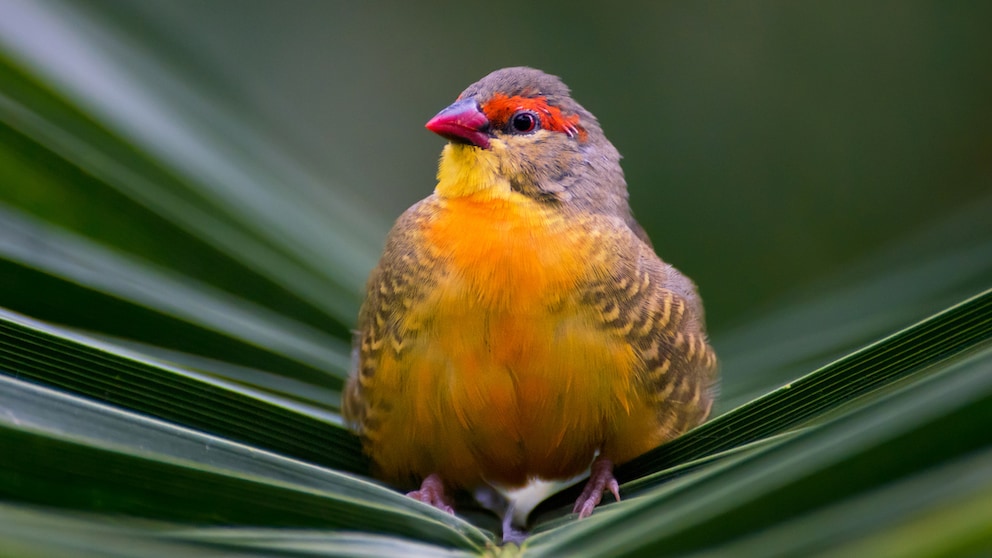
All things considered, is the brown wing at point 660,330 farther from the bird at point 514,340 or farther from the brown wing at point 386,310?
the brown wing at point 386,310

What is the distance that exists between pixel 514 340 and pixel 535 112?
91 cm

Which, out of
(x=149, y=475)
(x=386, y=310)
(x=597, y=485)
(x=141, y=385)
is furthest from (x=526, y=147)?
(x=149, y=475)

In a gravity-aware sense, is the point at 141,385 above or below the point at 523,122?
below

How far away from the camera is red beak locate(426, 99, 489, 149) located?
2.83 metres

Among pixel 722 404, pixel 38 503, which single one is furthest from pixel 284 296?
pixel 38 503

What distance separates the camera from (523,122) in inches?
117

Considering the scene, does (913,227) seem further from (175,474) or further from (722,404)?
(175,474)

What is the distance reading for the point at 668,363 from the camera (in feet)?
8.31

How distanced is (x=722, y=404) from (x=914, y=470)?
181cm

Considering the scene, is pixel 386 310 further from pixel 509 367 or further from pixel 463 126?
pixel 463 126

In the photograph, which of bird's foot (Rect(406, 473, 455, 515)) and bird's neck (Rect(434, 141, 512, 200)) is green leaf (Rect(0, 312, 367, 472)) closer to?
bird's foot (Rect(406, 473, 455, 515))

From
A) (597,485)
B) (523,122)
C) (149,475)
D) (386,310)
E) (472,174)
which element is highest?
(523,122)

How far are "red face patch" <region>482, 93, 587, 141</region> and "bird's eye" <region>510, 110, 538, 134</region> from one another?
0.04 feet

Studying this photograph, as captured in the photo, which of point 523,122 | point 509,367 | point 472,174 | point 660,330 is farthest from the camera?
point 523,122
